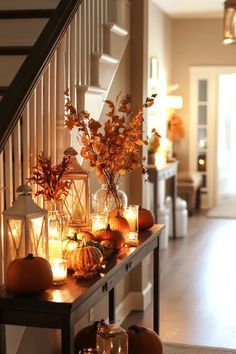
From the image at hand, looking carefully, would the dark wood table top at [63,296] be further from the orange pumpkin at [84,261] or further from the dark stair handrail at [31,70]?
the dark stair handrail at [31,70]

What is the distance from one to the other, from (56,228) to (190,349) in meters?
1.74

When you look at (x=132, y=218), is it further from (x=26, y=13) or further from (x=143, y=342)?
(x=26, y=13)

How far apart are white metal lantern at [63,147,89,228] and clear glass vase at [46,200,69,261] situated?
266 mm

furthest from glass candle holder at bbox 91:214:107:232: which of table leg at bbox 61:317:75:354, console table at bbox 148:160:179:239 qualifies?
console table at bbox 148:160:179:239

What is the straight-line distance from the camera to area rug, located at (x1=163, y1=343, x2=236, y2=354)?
412 cm

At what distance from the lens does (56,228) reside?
2.88 m

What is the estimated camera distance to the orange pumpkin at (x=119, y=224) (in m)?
3.33

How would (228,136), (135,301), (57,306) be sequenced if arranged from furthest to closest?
(228,136), (135,301), (57,306)

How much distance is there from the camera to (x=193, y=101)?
10.8 metres

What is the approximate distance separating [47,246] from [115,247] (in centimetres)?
46

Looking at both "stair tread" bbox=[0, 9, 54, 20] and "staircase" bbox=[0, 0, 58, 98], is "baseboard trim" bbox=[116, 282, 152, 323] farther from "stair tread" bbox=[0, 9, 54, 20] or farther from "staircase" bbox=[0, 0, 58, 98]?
"stair tread" bbox=[0, 9, 54, 20]

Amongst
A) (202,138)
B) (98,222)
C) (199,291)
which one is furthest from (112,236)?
(202,138)

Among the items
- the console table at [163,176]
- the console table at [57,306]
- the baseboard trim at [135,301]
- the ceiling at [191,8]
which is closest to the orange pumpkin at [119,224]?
the console table at [57,306]

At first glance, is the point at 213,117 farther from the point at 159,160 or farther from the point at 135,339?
the point at 135,339
